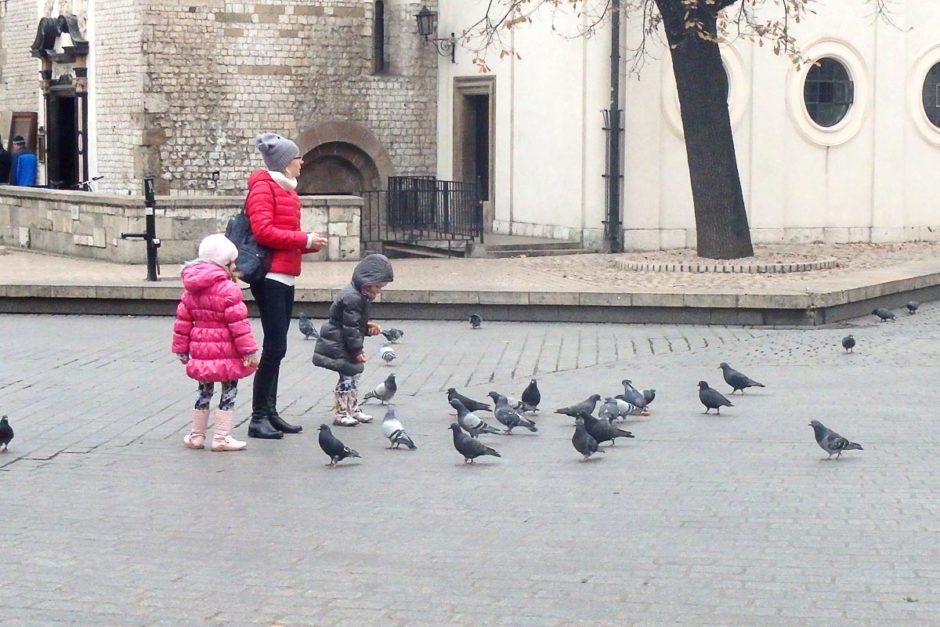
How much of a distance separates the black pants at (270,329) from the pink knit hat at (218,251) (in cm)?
41

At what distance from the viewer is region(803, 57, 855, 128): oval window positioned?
2428 cm

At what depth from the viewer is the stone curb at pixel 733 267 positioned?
62.7ft

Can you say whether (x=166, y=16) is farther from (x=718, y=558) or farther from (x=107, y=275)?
(x=718, y=558)

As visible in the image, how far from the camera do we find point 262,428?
379 inches

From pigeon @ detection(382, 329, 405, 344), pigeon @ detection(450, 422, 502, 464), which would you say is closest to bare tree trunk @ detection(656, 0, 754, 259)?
pigeon @ detection(382, 329, 405, 344)

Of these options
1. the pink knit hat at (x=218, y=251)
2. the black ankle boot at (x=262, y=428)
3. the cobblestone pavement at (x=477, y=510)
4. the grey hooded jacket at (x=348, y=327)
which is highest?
the pink knit hat at (x=218, y=251)

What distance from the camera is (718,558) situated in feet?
21.6

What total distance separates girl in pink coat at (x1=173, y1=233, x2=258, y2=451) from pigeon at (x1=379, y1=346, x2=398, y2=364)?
11.8 ft

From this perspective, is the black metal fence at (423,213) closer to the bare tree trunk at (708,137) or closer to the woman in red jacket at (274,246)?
the bare tree trunk at (708,137)

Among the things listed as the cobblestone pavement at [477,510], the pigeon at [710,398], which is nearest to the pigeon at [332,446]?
the cobblestone pavement at [477,510]

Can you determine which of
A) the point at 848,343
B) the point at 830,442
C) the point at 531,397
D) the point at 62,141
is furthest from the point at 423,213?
the point at 830,442

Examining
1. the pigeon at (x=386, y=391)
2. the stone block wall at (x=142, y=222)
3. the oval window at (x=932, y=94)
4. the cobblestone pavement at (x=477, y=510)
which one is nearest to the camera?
the cobblestone pavement at (x=477, y=510)

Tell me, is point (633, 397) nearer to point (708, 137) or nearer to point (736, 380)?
point (736, 380)

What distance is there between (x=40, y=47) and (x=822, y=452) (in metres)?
23.0
